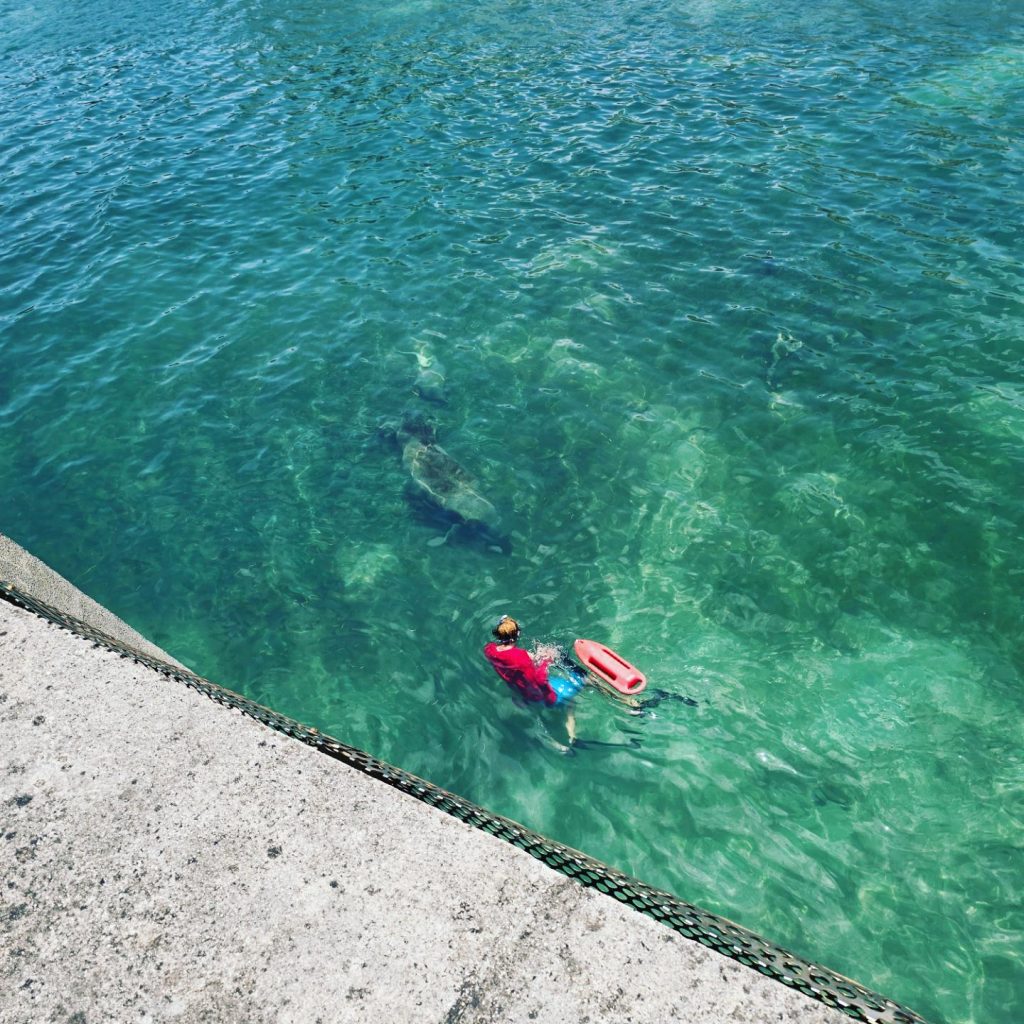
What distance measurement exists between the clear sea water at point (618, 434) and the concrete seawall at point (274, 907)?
13.4 feet

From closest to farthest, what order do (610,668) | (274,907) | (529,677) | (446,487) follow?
(274,907), (529,677), (610,668), (446,487)

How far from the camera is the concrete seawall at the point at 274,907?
4.86m

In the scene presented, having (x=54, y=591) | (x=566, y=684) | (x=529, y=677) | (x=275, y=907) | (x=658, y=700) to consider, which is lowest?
(x=658, y=700)

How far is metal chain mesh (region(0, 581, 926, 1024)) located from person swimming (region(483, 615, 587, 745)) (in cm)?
409

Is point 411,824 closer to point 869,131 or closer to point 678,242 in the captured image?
point 678,242

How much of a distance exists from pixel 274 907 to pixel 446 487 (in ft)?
29.6

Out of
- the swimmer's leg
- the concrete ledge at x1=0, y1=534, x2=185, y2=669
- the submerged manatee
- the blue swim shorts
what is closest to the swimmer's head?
the blue swim shorts

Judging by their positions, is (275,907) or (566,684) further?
(566,684)

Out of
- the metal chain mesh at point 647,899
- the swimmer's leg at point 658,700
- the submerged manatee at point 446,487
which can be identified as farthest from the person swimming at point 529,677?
the metal chain mesh at point 647,899

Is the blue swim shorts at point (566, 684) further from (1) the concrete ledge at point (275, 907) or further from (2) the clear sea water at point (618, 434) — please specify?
(1) the concrete ledge at point (275, 907)

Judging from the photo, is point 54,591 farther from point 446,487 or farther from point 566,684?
point 566,684

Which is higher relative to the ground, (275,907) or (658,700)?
(275,907)

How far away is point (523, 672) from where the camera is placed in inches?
409

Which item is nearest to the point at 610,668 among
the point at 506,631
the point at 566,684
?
the point at 566,684
